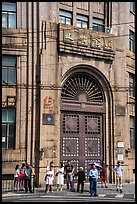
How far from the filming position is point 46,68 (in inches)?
1003

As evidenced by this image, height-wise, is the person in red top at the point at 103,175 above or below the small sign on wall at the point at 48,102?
below

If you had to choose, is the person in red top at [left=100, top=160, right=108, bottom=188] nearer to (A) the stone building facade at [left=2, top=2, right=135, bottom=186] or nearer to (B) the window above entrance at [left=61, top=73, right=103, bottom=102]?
(A) the stone building facade at [left=2, top=2, right=135, bottom=186]

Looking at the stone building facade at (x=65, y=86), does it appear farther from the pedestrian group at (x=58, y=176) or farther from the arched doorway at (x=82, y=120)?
the pedestrian group at (x=58, y=176)

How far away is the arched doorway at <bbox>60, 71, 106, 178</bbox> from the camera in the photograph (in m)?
26.6

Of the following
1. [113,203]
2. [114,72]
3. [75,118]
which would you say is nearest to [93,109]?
[75,118]

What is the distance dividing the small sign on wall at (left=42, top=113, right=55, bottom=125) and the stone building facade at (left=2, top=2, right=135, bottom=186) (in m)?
0.07

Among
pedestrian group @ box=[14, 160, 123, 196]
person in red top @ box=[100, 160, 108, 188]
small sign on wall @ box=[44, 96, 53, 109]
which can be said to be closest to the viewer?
pedestrian group @ box=[14, 160, 123, 196]

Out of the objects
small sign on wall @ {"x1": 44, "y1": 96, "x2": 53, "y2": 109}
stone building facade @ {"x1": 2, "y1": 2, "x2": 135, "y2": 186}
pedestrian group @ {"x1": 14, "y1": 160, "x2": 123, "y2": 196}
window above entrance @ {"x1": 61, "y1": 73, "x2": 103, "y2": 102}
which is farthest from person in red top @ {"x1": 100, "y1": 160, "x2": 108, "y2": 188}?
small sign on wall @ {"x1": 44, "y1": 96, "x2": 53, "y2": 109}

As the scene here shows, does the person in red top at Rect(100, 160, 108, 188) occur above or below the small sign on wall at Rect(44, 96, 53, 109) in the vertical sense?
below

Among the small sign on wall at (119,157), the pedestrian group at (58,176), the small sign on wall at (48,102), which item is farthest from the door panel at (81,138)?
the pedestrian group at (58,176)

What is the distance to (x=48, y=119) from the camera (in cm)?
2525

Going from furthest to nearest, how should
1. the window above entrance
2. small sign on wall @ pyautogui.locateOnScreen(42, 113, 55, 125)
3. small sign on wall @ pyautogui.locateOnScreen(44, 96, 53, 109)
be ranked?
the window above entrance, small sign on wall @ pyautogui.locateOnScreen(44, 96, 53, 109), small sign on wall @ pyautogui.locateOnScreen(42, 113, 55, 125)

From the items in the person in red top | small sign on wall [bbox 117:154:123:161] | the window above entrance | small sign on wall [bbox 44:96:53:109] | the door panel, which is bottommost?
the person in red top

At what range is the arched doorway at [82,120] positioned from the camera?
26594 millimetres
